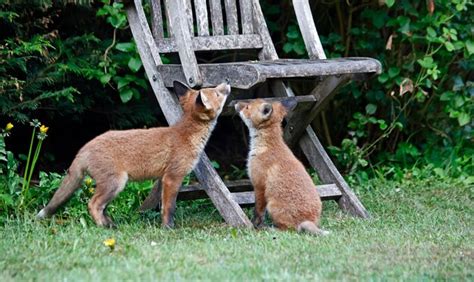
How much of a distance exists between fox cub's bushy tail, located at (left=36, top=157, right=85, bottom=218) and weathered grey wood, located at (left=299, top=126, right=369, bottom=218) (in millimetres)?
1877

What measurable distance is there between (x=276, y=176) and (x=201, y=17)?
1.70 metres

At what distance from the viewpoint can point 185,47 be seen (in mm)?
6379

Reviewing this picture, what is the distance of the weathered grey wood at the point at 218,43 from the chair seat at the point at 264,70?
486 millimetres

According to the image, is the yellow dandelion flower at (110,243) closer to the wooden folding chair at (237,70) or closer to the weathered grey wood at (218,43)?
the wooden folding chair at (237,70)

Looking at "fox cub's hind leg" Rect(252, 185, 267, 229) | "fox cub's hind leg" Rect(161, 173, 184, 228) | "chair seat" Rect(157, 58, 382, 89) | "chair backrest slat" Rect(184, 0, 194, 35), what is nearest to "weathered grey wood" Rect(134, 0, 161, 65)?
"chair seat" Rect(157, 58, 382, 89)

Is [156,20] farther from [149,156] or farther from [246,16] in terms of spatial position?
[149,156]

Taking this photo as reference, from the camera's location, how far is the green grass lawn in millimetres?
4828

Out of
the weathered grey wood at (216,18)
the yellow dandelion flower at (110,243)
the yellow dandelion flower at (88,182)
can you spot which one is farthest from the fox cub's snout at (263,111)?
the yellow dandelion flower at (110,243)

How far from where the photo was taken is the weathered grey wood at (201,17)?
23.9ft

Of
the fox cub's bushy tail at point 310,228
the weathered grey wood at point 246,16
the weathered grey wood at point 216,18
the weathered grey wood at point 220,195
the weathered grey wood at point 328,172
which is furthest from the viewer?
the weathered grey wood at point 246,16

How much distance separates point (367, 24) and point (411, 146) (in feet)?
4.19

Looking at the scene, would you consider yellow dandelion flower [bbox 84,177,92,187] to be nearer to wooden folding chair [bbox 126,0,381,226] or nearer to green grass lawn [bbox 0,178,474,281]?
green grass lawn [bbox 0,178,474,281]

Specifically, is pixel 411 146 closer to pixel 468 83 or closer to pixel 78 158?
pixel 468 83

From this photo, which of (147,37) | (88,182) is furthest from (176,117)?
(88,182)
